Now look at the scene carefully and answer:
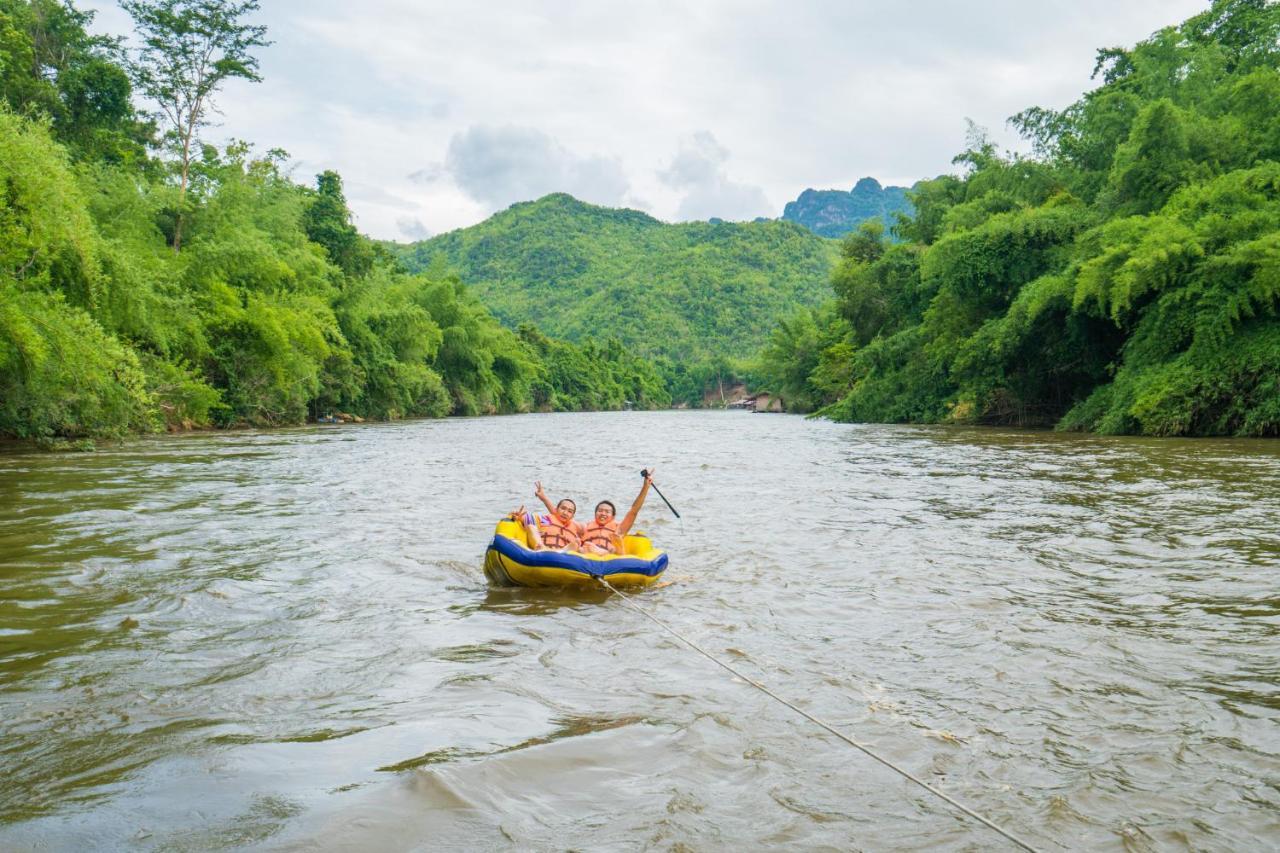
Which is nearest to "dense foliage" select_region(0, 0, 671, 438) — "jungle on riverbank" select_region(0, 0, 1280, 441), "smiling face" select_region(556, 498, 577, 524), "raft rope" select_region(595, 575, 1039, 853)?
"jungle on riverbank" select_region(0, 0, 1280, 441)

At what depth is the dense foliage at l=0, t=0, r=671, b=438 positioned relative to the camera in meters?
16.4

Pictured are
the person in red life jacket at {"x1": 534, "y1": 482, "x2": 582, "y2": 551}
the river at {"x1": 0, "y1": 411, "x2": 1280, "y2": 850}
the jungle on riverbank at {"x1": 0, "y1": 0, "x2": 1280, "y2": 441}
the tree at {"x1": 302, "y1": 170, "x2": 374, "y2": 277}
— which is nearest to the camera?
the river at {"x1": 0, "y1": 411, "x2": 1280, "y2": 850}

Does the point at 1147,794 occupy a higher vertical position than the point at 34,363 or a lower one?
lower

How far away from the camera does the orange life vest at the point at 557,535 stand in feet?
29.4

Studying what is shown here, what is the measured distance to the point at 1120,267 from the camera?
22703mm

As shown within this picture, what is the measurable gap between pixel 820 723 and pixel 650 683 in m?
1.33

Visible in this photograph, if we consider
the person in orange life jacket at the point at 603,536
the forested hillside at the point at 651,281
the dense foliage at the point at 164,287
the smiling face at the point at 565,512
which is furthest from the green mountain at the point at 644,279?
the person in orange life jacket at the point at 603,536

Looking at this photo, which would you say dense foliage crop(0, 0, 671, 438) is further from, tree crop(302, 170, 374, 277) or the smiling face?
the smiling face

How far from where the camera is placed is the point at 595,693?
5.10 meters

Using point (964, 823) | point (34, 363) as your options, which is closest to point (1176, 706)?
point (964, 823)

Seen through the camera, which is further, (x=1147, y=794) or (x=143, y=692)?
(x=143, y=692)

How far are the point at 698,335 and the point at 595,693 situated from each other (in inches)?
5285

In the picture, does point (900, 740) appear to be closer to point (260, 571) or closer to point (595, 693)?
point (595, 693)

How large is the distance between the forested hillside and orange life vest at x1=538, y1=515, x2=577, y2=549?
118617mm
